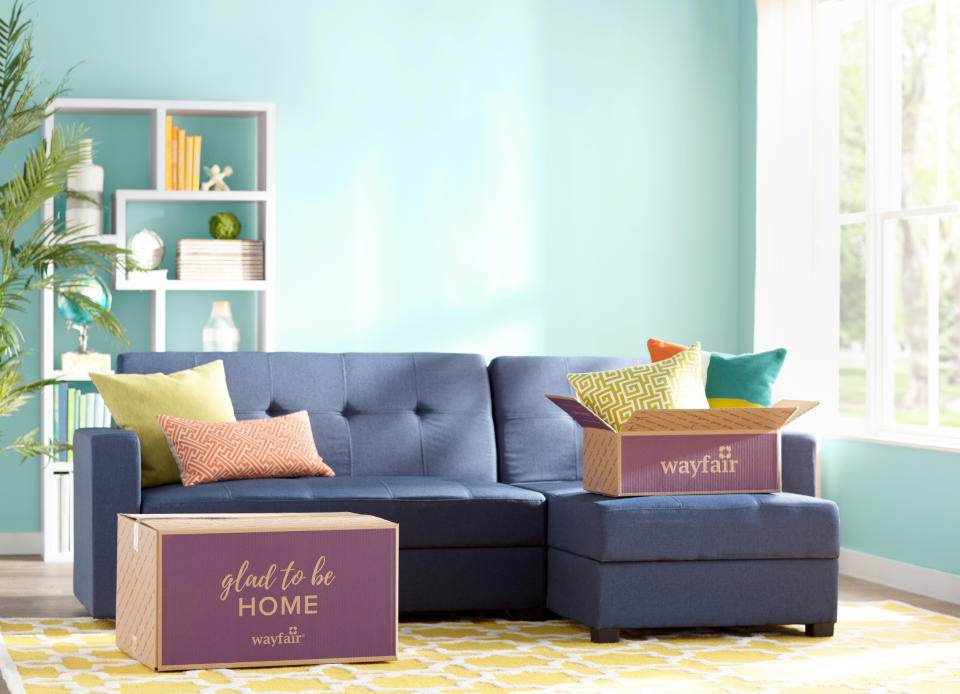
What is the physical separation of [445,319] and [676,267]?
116 cm

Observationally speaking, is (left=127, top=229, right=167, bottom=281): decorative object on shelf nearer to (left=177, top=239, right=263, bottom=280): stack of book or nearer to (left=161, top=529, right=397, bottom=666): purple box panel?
(left=177, top=239, right=263, bottom=280): stack of book

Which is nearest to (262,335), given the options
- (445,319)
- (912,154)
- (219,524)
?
(445,319)

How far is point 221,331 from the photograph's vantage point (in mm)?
5277

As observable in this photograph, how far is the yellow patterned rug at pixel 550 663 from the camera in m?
3.03

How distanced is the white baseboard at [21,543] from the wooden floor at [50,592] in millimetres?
133

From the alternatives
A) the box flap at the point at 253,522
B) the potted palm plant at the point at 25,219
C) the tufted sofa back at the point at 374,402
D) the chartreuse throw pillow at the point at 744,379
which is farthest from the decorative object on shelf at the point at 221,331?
the chartreuse throw pillow at the point at 744,379

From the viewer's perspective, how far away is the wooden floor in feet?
13.2

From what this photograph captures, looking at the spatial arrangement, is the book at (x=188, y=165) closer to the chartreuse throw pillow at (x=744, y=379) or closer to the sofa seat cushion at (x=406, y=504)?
the sofa seat cushion at (x=406, y=504)

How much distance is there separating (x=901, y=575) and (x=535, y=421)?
4.99 ft

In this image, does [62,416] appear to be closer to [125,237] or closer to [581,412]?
[125,237]

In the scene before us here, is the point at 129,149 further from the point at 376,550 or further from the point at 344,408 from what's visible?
the point at 376,550

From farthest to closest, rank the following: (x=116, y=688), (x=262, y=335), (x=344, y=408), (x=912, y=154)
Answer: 1. (x=912, y=154)
2. (x=262, y=335)
3. (x=344, y=408)
4. (x=116, y=688)

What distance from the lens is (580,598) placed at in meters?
3.62

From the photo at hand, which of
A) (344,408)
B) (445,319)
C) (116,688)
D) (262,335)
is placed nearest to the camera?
(116,688)
